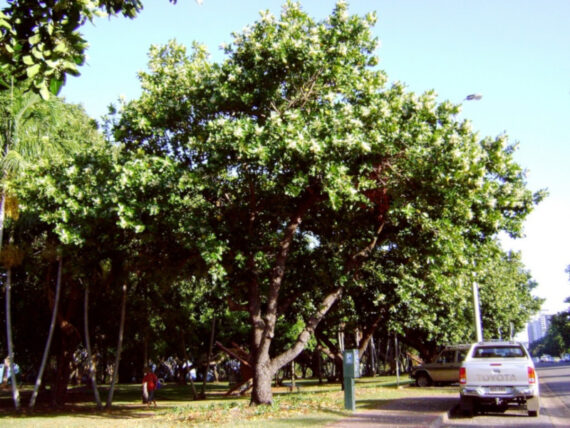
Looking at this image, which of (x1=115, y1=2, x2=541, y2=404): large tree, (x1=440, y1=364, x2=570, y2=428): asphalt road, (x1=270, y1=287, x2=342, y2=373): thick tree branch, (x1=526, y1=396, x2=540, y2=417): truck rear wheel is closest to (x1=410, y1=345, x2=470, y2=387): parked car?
(x1=440, y1=364, x2=570, y2=428): asphalt road

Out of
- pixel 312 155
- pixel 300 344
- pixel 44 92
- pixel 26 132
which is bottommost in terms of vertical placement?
pixel 300 344

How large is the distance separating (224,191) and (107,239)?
3.59m

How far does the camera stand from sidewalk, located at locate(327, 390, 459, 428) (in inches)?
438

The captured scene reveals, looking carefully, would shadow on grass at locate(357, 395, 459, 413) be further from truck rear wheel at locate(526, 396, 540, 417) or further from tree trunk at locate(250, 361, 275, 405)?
tree trunk at locate(250, 361, 275, 405)

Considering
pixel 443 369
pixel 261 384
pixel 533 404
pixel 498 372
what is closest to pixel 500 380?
pixel 498 372

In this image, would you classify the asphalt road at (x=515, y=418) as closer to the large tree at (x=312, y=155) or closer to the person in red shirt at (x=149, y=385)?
the large tree at (x=312, y=155)

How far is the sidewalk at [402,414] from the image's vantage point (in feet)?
36.5

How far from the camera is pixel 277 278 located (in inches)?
608

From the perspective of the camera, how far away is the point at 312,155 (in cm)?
1244

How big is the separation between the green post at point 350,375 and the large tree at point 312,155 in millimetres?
2129

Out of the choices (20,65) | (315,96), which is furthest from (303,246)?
(20,65)

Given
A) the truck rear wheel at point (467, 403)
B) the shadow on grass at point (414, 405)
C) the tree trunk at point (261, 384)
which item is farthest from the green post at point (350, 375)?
the truck rear wheel at point (467, 403)

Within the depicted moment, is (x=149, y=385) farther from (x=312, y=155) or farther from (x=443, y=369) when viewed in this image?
(x=443, y=369)

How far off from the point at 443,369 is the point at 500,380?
50.6ft
